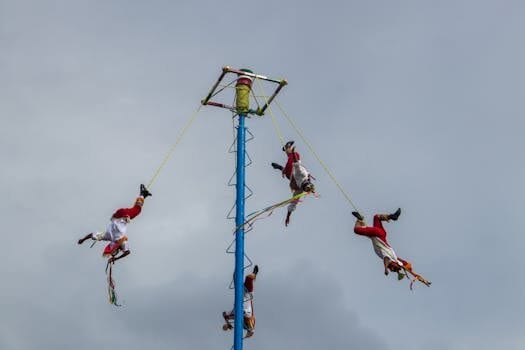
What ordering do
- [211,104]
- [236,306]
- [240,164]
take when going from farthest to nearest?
[211,104], [240,164], [236,306]

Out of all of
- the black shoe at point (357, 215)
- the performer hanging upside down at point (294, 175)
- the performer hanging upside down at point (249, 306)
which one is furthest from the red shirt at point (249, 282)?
the black shoe at point (357, 215)

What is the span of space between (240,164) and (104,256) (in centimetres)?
374

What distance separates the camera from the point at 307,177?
1752 centimetres

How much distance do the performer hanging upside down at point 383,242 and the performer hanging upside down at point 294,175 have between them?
1273 mm

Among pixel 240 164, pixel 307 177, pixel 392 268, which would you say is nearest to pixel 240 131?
pixel 240 164

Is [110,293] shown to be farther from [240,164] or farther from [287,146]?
[287,146]

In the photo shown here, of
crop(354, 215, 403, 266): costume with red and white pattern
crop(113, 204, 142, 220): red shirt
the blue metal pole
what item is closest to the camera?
the blue metal pole

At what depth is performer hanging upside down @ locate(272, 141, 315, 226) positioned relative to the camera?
1745 cm

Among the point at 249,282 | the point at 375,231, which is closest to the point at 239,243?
the point at 249,282

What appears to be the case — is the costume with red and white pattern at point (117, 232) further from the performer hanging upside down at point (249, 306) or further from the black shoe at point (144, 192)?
the performer hanging upside down at point (249, 306)

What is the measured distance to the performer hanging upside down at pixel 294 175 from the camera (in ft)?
57.3

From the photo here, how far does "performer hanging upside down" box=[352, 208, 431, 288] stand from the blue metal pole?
2677 mm

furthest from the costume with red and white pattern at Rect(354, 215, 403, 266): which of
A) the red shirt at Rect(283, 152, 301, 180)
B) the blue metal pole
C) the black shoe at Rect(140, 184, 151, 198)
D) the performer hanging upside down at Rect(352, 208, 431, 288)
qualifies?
the black shoe at Rect(140, 184, 151, 198)

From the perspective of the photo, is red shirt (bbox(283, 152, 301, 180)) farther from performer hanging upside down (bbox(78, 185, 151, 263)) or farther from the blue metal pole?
performer hanging upside down (bbox(78, 185, 151, 263))
